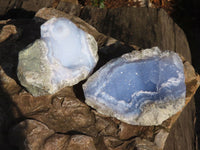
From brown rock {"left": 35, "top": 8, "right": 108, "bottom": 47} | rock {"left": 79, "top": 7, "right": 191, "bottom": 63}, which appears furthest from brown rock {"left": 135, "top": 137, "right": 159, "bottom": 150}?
rock {"left": 79, "top": 7, "right": 191, "bottom": 63}

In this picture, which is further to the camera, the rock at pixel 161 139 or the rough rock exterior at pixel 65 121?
the rock at pixel 161 139

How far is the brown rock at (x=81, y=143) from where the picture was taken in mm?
1782

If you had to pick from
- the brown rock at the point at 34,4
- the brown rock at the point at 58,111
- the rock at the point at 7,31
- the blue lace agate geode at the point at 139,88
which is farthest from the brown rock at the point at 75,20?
the brown rock at the point at 58,111

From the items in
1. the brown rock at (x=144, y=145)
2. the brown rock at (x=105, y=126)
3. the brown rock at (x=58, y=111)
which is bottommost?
the brown rock at (x=144, y=145)

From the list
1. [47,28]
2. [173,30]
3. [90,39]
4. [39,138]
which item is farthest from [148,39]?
[39,138]

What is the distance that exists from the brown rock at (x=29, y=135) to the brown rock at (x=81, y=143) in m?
0.16

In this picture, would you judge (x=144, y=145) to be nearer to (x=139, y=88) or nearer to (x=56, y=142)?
(x=139, y=88)

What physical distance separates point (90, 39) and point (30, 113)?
731 mm

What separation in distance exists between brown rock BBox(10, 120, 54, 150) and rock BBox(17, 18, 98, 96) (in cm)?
26

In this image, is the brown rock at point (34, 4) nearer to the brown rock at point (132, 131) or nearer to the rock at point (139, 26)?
the rock at point (139, 26)

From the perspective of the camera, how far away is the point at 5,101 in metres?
2.03

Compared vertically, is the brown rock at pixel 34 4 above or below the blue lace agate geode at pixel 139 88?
above

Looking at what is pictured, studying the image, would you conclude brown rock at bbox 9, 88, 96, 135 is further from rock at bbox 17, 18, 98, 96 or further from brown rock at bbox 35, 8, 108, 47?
brown rock at bbox 35, 8, 108, 47

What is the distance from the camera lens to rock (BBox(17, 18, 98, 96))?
6.21 feet
